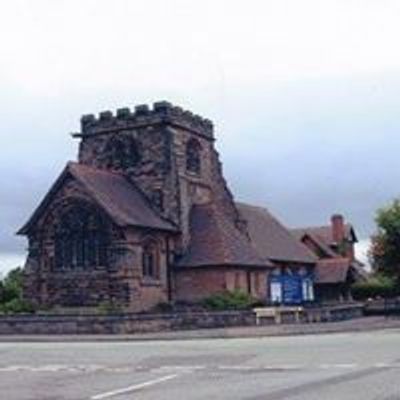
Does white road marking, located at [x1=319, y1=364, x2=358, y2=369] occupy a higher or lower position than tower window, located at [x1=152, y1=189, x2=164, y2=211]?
lower

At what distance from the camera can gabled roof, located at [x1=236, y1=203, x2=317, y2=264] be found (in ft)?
214

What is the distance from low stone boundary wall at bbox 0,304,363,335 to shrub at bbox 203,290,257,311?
19.9 feet

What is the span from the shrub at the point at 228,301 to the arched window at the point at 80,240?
6.13 meters

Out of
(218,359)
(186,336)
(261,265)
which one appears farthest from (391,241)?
(218,359)

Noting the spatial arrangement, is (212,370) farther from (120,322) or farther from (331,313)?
(331,313)

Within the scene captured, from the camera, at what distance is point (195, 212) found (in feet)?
188

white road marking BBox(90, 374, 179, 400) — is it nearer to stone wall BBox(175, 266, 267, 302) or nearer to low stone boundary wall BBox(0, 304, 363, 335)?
low stone boundary wall BBox(0, 304, 363, 335)

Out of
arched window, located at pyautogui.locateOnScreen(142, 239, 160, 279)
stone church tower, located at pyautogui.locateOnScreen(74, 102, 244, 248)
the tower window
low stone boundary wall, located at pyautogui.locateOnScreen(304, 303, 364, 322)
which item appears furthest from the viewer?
stone church tower, located at pyautogui.locateOnScreen(74, 102, 244, 248)

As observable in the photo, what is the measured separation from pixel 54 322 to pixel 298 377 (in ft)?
82.7

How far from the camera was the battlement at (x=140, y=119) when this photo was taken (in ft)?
183

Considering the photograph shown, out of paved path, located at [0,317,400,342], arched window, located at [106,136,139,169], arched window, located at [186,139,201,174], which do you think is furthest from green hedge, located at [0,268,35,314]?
arched window, located at [186,139,201,174]

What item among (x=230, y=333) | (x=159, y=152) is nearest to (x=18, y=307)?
(x=159, y=152)

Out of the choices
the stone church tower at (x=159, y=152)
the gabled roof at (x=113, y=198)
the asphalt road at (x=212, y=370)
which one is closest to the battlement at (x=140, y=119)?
the stone church tower at (x=159, y=152)

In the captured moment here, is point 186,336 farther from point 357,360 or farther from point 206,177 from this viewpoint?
point 206,177
